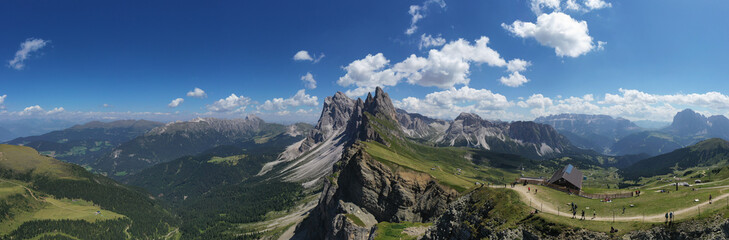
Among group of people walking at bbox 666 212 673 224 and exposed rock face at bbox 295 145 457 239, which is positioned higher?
group of people walking at bbox 666 212 673 224

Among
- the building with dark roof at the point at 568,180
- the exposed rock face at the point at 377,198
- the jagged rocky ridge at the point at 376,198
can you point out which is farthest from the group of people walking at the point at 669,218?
→ the jagged rocky ridge at the point at 376,198

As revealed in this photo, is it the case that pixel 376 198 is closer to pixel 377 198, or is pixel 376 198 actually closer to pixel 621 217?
pixel 377 198

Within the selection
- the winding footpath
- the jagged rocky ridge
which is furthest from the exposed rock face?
the winding footpath

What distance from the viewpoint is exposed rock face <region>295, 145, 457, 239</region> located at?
318ft

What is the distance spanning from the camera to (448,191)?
9550 centimetres

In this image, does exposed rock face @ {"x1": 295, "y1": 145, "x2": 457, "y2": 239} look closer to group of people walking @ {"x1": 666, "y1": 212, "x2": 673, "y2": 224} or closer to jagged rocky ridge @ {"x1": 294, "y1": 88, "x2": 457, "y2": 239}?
jagged rocky ridge @ {"x1": 294, "y1": 88, "x2": 457, "y2": 239}

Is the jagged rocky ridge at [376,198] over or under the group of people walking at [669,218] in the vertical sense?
under

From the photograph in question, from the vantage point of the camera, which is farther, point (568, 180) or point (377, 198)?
point (377, 198)

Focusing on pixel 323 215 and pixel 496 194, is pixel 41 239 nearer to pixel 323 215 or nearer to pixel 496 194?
pixel 323 215

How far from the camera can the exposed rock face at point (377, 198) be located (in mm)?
96812

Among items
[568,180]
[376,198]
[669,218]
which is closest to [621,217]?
[669,218]

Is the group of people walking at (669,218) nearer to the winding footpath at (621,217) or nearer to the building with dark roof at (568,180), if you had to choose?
the winding footpath at (621,217)

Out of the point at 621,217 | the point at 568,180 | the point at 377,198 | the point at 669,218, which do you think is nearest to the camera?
the point at 669,218

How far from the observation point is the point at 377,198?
113 m
